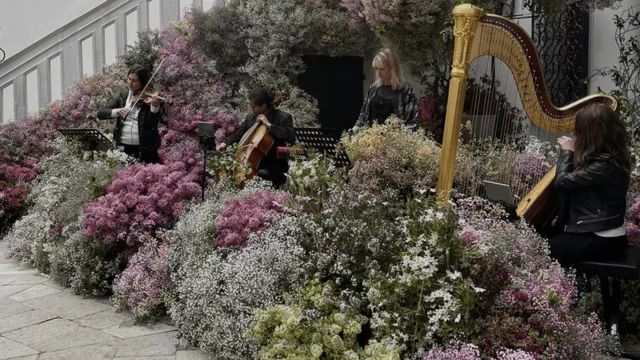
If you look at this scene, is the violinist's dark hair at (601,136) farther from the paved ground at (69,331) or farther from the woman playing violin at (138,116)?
the woman playing violin at (138,116)

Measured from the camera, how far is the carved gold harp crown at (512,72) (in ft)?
15.1

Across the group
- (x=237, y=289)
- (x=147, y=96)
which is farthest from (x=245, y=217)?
(x=147, y=96)

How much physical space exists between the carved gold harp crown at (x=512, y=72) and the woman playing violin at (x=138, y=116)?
4.06 m

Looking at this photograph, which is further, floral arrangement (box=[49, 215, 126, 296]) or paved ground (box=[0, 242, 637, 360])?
floral arrangement (box=[49, 215, 126, 296])

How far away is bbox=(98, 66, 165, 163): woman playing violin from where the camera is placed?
26.7ft

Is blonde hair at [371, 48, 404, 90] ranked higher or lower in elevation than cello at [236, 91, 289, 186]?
higher

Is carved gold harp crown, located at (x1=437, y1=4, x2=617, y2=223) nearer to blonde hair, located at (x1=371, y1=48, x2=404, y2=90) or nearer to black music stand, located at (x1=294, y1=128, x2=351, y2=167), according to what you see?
black music stand, located at (x1=294, y1=128, x2=351, y2=167)

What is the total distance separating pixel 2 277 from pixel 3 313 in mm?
1251

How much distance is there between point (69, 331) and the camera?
216 inches

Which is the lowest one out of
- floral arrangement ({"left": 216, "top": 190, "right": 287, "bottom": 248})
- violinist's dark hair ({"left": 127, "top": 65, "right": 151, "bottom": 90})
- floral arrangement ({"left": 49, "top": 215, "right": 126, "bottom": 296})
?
floral arrangement ({"left": 49, "top": 215, "right": 126, "bottom": 296})

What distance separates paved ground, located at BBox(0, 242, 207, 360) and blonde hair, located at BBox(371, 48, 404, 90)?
122 inches

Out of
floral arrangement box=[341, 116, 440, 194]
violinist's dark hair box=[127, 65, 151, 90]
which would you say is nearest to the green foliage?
floral arrangement box=[341, 116, 440, 194]

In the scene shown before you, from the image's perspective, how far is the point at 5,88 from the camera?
1105 centimetres

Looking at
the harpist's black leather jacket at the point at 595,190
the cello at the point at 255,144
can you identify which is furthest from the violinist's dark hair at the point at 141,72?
the harpist's black leather jacket at the point at 595,190
